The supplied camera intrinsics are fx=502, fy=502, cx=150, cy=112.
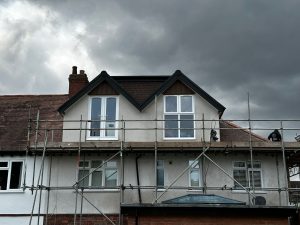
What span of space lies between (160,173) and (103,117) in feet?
11.8

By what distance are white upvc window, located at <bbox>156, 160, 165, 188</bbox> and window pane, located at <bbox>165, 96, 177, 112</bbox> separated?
2420 mm

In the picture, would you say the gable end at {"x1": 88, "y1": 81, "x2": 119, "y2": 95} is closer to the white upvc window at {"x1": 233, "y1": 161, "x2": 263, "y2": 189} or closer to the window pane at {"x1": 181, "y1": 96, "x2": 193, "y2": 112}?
the window pane at {"x1": 181, "y1": 96, "x2": 193, "y2": 112}

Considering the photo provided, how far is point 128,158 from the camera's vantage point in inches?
858

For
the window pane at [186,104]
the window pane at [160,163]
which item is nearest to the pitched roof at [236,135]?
the window pane at [186,104]

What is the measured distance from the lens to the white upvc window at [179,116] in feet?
72.7

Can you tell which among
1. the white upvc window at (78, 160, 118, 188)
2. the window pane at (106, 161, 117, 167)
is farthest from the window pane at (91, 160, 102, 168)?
the window pane at (106, 161, 117, 167)

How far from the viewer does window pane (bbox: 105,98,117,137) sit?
22.3 metres

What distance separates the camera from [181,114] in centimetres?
2247

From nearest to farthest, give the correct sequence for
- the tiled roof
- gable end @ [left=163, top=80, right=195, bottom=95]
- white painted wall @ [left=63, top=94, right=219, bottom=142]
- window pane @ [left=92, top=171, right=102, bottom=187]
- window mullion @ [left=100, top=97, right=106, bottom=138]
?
1. window pane @ [left=92, top=171, right=102, bottom=187]
2. white painted wall @ [left=63, top=94, right=219, bottom=142]
3. window mullion @ [left=100, top=97, right=106, bottom=138]
4. gable end @ [left=163, top=80, right=195, bottom=95]
5. the tiled roof

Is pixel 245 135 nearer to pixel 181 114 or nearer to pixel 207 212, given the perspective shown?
pixel 181 114

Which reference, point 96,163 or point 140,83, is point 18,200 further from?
point 140,83

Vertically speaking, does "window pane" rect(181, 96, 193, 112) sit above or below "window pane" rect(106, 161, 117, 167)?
above

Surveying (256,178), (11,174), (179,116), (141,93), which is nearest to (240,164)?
(256,178)

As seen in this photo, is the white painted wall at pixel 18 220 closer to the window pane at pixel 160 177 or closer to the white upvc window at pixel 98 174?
the white upvc window at pixel 98 174
